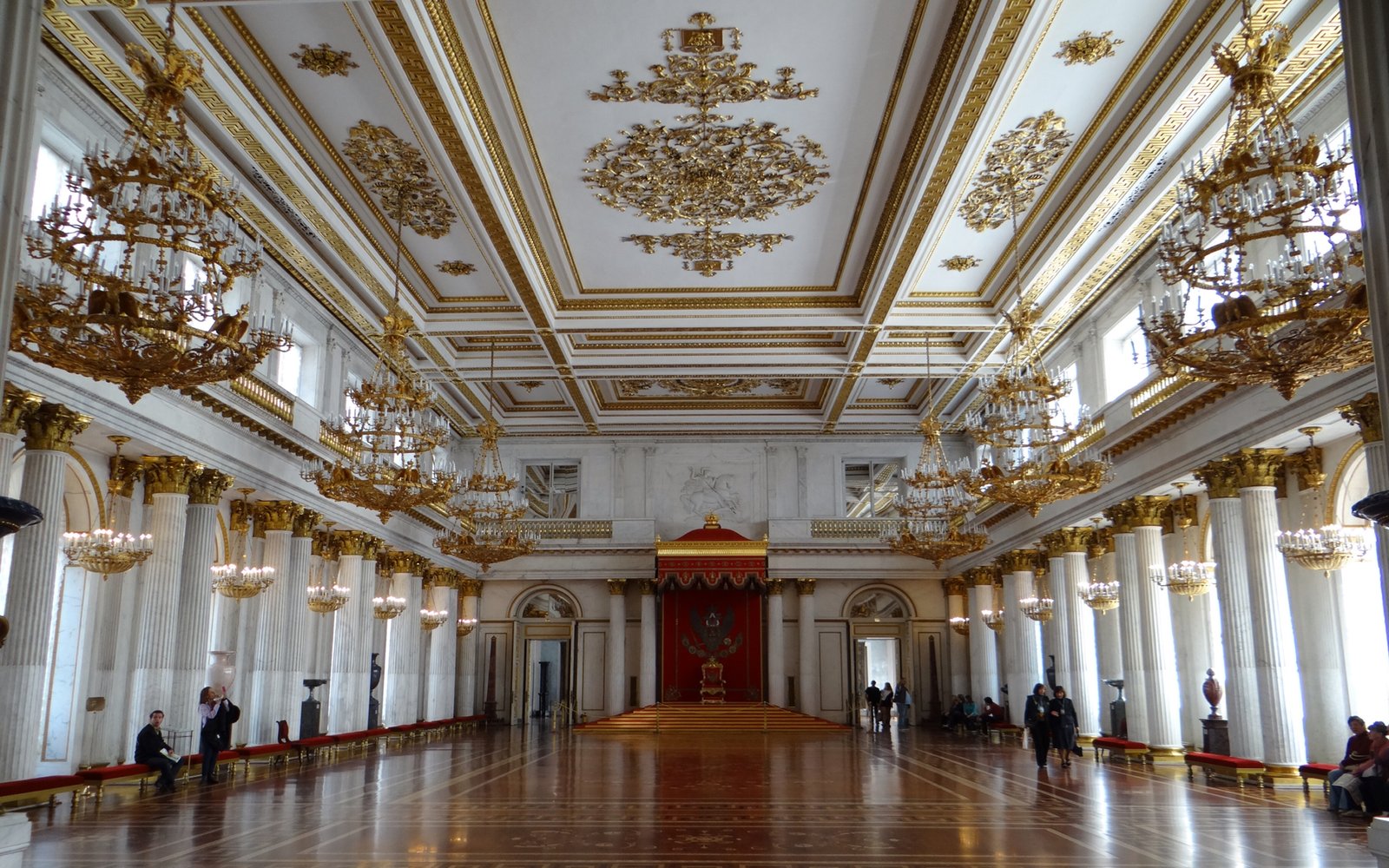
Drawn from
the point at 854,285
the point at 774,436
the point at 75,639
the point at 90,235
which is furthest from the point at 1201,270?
the point at 774,436

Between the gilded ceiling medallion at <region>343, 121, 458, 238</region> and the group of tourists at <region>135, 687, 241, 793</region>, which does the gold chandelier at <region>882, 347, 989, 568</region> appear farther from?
the group of tourists at <region>135, 687, 241, 793</region>

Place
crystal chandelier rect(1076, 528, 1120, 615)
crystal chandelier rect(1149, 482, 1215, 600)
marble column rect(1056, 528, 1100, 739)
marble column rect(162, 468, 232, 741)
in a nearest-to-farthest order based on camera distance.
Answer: marble column rect(162, 468, 232, 741), crystal chandelier rect(1149, 482, 1215, 600), crystal chandelier rect(1076, 528, 1120, 615), marble column rect(1056, 528, 1100, 739)

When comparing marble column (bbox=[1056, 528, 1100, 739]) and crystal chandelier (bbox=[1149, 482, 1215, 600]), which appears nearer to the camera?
crystal chandelier (bbox=[1149, 482, 1215, 600])

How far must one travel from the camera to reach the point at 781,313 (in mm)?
17188

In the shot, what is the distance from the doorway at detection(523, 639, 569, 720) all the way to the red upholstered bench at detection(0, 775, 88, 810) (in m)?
16.7

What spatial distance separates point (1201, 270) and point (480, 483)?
38.8ft

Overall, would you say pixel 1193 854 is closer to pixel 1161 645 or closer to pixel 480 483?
pixel 1161 645

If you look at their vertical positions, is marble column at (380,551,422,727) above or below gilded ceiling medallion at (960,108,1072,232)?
below

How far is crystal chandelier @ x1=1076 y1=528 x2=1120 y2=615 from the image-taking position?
16625 mm

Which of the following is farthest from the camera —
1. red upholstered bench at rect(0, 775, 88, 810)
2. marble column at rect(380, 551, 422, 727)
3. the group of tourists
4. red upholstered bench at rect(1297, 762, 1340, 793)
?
marble column at rect(380, 551, 422, 727)

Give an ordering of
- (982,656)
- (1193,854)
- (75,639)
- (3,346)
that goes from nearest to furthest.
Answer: (3,346)
(1193,854)
(75,639)
(982,656)

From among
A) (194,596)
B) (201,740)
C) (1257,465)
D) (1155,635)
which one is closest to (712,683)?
(1155,635)

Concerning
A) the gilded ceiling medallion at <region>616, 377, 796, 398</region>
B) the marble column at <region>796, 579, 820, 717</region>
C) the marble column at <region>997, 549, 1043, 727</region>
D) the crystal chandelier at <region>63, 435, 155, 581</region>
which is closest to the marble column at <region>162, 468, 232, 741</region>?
the crystal chandelier at <region>63, 435, 155, 581</region>

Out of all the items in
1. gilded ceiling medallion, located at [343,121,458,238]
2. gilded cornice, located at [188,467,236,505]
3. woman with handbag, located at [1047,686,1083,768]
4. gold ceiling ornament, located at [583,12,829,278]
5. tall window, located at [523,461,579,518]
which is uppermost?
gold ceiling ornament, located at [583,12,829,278]
